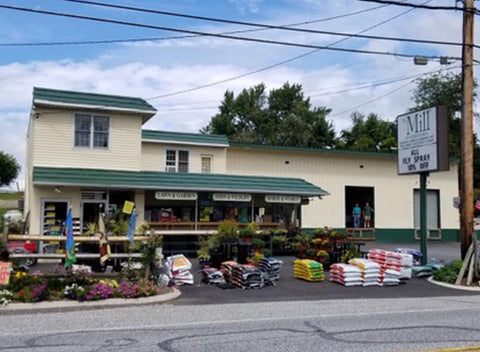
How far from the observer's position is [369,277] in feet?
49.5

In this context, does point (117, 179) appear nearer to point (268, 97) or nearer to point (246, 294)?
point (246, 294)

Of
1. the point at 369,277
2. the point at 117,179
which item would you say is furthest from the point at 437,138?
the point at 117,179

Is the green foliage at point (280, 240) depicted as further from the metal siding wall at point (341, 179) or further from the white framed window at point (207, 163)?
the metal siding wall at point (341, 179)

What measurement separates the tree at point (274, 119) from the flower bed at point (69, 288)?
47.5 meters

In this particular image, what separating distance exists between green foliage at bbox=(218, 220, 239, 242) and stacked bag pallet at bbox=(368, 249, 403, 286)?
5.04 meters

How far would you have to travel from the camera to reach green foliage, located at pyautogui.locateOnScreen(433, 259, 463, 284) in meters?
15.7

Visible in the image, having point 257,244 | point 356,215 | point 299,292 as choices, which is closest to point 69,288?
point 299,292

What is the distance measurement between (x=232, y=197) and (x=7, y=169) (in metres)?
62.5

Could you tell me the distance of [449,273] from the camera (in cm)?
1598

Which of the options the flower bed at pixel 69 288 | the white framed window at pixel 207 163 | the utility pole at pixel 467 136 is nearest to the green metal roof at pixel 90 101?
the white framed window at pixel 207 163

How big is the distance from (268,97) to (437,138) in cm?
5388

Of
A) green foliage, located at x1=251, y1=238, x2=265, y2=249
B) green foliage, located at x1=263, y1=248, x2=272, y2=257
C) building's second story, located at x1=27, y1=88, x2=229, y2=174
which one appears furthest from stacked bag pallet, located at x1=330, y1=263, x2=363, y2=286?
building's second story, located at x1=27, y1=88, x2=229, y2=174

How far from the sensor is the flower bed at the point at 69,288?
1098 centimetres

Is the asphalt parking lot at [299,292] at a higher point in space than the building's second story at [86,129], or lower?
lower
